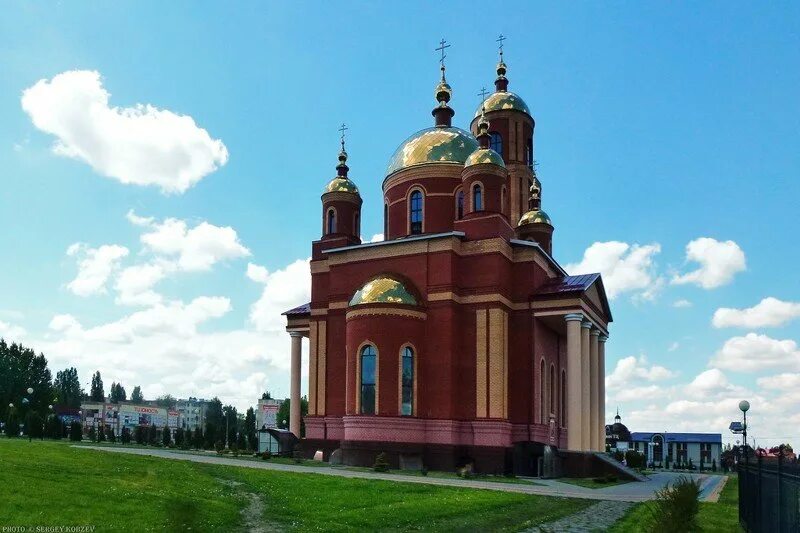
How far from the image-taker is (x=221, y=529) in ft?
37.1

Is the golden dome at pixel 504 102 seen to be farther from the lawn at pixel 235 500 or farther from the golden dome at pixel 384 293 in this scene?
the lawn at pixel 235 500

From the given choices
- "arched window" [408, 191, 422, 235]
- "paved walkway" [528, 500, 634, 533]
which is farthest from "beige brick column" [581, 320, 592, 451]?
"paved walkway" [528, 500, 634, 533]

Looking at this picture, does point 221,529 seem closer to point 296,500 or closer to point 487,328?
point 296,500

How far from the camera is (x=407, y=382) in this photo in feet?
96.1

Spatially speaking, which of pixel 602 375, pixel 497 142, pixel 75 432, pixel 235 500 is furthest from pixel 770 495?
pixel 75 432

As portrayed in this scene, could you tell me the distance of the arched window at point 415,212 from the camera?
113 feet

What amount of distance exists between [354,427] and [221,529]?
1778 cm

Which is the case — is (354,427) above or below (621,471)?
above

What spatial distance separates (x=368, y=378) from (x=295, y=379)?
32.8 feet

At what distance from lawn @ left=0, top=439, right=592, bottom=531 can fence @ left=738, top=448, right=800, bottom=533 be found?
3.68m

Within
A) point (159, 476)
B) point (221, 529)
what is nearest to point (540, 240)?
point (159, 476)

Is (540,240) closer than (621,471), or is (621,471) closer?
(621,471)

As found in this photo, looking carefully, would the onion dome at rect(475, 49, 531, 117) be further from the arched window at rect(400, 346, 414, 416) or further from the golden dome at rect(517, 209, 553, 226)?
the arched window at rect(400, 346, 414, 416)

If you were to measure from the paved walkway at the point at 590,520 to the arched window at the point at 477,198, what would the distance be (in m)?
15.2
